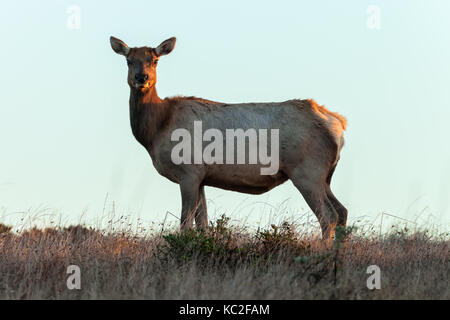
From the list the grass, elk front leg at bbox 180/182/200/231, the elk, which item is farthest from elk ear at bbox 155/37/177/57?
the grass

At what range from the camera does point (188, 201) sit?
10.9m

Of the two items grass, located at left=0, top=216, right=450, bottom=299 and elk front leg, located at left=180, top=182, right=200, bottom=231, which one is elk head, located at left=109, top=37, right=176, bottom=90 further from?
grass, located at left=0, top=216, right=450, bottom=299

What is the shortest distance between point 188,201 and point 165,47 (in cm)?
285

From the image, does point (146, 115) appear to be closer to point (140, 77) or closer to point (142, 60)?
point (140, 77)

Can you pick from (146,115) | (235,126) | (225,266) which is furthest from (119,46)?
(225,266)

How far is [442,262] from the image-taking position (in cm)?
948

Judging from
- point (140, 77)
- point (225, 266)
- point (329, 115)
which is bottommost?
point (225, 266)

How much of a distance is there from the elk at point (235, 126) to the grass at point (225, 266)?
3.04 feet

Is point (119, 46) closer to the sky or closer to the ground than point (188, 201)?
closer to the sky

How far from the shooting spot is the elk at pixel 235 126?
36.5 ft
